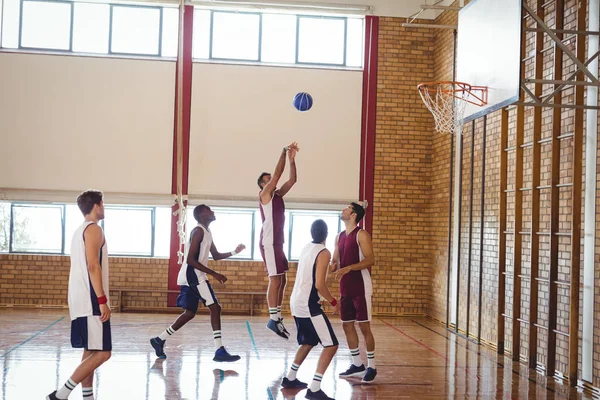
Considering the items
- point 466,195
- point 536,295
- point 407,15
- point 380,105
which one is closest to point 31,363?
point 536,295

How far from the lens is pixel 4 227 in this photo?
12.3 metres

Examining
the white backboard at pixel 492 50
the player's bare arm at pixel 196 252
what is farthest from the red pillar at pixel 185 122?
the white backboard at pixel 492 50

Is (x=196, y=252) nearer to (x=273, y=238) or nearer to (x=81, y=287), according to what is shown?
(x=273, y=238)

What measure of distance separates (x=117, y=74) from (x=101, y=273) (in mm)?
7937

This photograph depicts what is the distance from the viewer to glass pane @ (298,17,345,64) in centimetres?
1269

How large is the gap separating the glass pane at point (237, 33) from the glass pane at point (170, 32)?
0.69 m

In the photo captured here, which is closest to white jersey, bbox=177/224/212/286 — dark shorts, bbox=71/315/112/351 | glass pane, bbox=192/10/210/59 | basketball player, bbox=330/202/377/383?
basketball player, bbox=330/202/377/383

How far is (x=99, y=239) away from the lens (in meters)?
5.05

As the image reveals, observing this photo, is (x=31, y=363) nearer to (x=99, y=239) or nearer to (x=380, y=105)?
(x=99, y=239)

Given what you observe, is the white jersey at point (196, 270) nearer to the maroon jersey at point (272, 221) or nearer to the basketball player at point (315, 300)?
the maroon jersey at point (272, 221)

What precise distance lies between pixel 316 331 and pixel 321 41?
7.71 metres

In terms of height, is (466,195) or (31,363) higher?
(466,195)

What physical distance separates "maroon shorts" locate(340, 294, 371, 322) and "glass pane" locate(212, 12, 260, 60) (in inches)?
266

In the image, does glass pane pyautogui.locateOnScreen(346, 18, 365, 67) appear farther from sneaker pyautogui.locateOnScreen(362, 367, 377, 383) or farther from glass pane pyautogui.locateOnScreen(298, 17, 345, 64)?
sneaker pyautogui.locateOnScreen(362, 367, 377, 383)
